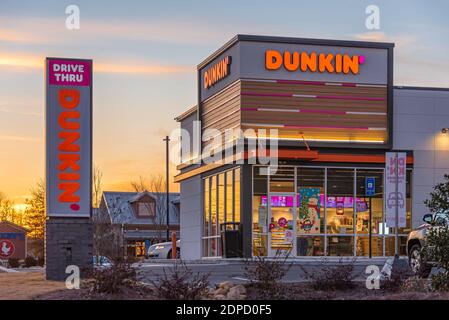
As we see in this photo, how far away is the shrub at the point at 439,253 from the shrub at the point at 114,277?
4.78 m

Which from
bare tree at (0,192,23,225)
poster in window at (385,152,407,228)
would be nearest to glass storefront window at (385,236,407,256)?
poster in window at (385,152,407,228)

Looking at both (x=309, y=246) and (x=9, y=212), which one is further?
(x=9, y=212)

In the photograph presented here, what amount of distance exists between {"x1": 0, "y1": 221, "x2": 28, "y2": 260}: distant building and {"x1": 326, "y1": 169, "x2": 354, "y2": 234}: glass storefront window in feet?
38.5

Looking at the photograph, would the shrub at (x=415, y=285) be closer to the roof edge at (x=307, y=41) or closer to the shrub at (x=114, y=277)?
the shrub at (x=114, y=277)

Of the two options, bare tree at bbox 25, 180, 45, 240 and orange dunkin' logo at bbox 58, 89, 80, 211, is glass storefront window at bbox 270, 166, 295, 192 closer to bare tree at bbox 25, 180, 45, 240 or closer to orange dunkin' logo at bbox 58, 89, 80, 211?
orange dunkin' logo at bbox 58, 89, 80, 211

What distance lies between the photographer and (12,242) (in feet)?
102

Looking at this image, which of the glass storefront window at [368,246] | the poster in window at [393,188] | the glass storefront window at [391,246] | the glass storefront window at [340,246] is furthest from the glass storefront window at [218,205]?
the poster in window at [393,188]

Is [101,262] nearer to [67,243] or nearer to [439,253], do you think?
[67,243]

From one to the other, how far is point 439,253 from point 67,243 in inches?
361

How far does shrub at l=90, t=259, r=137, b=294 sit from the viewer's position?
1368 centimetres

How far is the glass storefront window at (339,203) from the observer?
33.4 m

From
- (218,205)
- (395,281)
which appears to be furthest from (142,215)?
(395,281)
